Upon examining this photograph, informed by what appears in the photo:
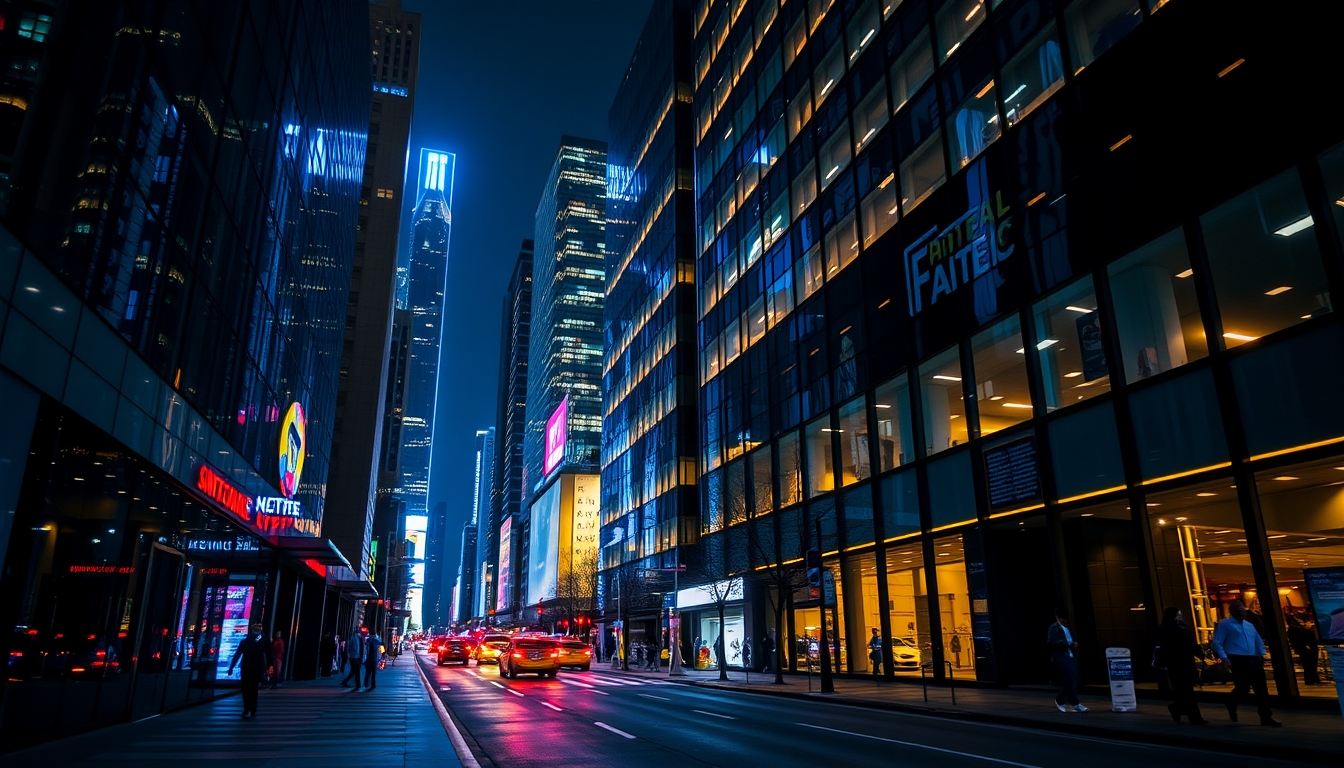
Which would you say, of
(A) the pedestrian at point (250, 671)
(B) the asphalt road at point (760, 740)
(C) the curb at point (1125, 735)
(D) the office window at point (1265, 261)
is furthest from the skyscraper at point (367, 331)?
(D) the office window at point (1265, 261)

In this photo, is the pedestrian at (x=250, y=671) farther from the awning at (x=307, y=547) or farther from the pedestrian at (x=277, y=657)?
the pedestrian at (x=277, y=657)

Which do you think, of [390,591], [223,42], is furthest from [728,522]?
[390,591]

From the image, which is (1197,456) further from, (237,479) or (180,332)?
(237,479)

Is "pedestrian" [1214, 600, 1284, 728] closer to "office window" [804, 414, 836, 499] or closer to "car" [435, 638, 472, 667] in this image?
"office window" [804, 414, 836, 499]

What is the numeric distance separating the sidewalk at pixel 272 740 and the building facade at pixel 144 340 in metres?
0.90

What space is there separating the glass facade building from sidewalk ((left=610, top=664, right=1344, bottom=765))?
72.1 inches

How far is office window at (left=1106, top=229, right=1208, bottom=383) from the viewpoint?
19.0 metres

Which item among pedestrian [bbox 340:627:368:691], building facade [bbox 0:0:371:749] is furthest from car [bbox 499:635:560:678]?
building facade [bbox 0:0:371:749]

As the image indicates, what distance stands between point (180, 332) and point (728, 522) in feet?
108

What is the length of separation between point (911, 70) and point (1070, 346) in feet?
48.0

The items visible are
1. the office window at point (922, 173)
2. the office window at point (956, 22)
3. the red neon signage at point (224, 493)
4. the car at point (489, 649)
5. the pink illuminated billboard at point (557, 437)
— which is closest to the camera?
the red neon signage at point (224, 493)

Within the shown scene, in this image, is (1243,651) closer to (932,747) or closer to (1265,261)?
(932,747)

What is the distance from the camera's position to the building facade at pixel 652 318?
198 ft

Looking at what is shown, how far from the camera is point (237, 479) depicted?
22.5 metres
